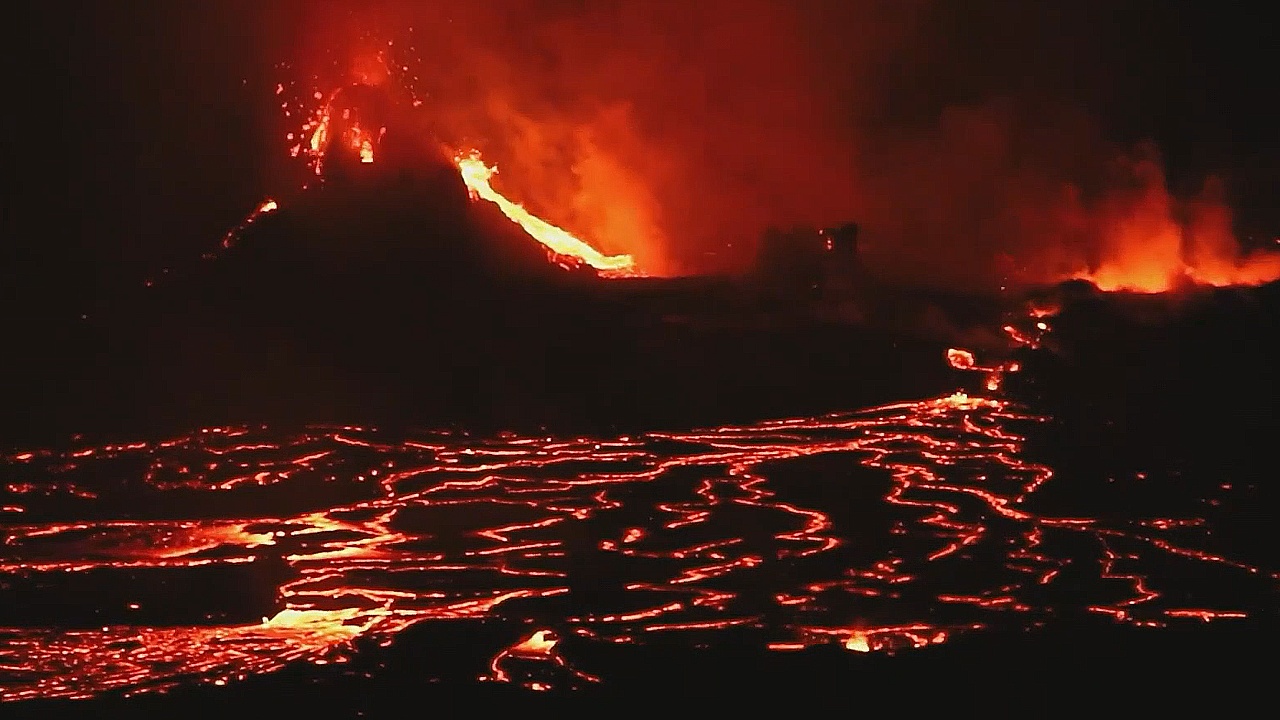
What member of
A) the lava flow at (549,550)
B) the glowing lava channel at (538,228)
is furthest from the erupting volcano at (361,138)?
the lava flow at (549,550)

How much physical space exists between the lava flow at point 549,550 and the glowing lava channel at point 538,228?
312 inches

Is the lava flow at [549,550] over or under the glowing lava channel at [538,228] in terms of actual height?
under

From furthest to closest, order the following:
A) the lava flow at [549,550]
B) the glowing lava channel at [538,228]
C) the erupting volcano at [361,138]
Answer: the glowing lava channel at [538,228], the erupting volcano at [361,138], the lava flow at [549,550]

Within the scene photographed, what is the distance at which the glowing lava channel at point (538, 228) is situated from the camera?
29.7 m

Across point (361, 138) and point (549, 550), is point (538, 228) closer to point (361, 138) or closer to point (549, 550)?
point (361, 138)

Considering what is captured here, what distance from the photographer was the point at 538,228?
30.3m

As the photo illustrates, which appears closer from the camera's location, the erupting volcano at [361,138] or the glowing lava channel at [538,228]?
the erupting volcano at [361,138]

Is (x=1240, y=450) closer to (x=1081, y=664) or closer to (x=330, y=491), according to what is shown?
(x=1081, y=664)

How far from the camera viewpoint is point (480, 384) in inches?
942

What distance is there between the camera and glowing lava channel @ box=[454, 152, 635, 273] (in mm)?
29672

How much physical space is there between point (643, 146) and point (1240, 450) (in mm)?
17322

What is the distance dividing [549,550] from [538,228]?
14352 mm

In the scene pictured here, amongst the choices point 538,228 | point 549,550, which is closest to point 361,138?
point 538,228

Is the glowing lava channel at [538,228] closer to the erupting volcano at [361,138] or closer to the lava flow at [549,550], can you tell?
the erupting volcano at [361,138]
